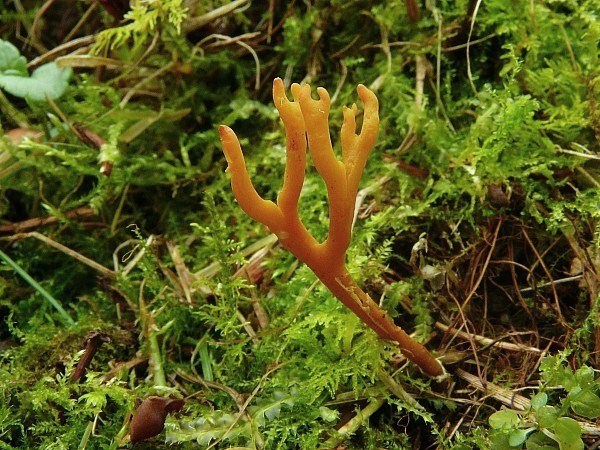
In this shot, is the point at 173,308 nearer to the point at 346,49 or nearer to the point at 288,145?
the point at 288,145

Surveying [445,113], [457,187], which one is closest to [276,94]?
[457,187]

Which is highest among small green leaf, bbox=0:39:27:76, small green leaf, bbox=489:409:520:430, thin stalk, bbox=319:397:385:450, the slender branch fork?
small green leaf, bbox=0:39:27:76

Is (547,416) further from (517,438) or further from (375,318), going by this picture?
(375,318)

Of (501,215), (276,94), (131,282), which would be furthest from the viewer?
(131,282)

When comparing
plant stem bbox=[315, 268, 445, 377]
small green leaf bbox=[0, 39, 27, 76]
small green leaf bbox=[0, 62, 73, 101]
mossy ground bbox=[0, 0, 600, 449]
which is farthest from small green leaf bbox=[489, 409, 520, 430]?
small green leaf bbox=[0, 39, 27, 76]

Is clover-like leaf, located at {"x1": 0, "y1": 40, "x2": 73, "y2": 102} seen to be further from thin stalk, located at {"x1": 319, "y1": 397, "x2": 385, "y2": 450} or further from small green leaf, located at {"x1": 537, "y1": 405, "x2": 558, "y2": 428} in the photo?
small green leaf, located at {"x1": 537, "y1": 405, "x2": 558, "y2": 428}

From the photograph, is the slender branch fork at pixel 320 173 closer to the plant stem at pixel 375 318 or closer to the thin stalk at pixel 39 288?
the plant stem at pixel 375 318
